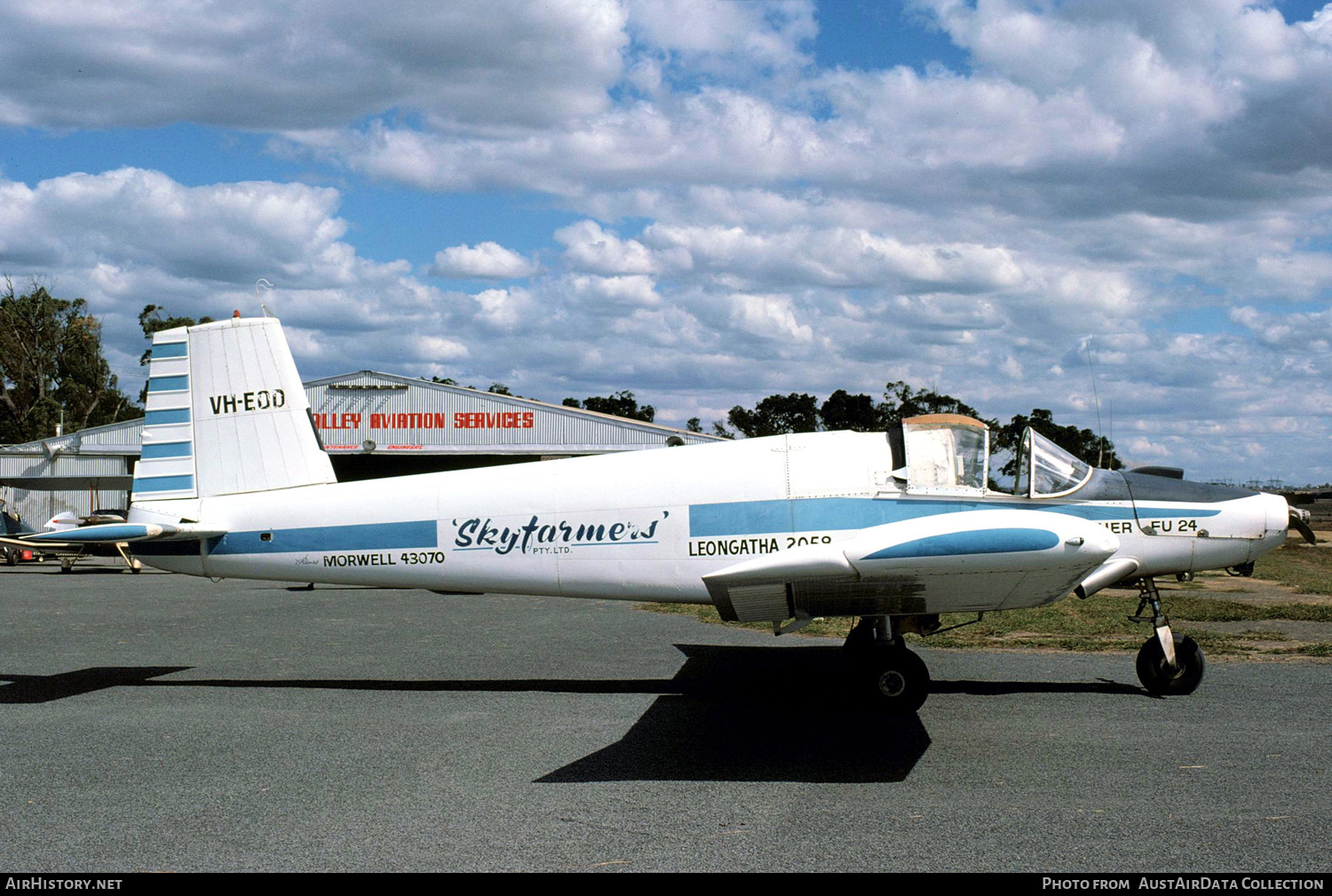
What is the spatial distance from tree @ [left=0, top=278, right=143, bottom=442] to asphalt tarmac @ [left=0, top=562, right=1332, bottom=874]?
6757 cm

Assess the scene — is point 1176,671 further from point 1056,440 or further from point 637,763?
point 1056,440

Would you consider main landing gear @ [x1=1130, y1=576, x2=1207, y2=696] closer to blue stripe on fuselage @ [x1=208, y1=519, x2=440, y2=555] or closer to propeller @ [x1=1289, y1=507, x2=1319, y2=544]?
propeller @ [x1=1289, y1=507, x2=1319, y2=544]

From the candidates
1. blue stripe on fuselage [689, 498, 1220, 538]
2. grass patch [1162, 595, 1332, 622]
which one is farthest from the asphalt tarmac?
grass patch [1162, 595, 1332, 622]

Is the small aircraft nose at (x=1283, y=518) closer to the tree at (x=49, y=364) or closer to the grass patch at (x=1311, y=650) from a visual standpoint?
the grass patch at (x=1311, y=650)

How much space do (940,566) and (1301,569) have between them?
76.5 feet

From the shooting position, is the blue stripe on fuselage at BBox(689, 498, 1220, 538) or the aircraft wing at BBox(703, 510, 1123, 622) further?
the blue stripe on fuselage at BBox(689, 498, 1220, 538)

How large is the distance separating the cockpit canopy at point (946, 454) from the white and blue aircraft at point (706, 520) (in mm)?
16

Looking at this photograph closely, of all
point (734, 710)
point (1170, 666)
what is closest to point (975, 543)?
point (734, 710)

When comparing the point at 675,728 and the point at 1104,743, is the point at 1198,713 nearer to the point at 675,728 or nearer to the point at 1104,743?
the point at 1104,743

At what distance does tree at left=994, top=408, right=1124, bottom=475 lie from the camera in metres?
8.80

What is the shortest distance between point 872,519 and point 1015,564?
1457 millimetres

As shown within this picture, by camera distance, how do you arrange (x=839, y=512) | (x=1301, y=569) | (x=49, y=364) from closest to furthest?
(x=839, y=512) → (x=1301, y=569) → (x=49, y=364)

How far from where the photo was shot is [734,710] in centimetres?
838

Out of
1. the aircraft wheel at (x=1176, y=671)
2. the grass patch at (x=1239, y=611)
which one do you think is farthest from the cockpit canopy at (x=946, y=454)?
the grass patch at (x=1239, y=611)
